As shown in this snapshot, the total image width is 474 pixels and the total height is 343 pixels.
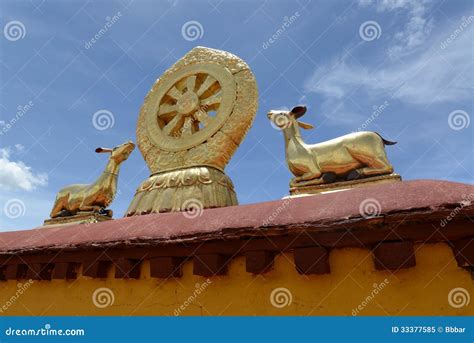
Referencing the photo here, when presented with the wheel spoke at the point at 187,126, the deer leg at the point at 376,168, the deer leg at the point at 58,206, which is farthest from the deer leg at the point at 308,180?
the deer leg at the point at 58,206

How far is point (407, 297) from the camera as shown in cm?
281

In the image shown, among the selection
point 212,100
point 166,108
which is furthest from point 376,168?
point 166,108

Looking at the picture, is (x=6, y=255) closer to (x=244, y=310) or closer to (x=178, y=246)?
(x=178, y=246)

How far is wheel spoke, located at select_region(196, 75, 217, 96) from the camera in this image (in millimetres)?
6297

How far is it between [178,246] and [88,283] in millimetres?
1354

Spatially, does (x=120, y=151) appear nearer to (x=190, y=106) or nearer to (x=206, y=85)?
(x=190, y=106)

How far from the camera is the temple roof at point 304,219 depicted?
8.59ft

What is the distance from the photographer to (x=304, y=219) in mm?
2928

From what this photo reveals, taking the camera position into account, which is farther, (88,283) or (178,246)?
(88,283)

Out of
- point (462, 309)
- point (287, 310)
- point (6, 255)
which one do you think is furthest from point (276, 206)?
point (6, 255)

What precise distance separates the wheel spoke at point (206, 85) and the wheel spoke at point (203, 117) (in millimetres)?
337

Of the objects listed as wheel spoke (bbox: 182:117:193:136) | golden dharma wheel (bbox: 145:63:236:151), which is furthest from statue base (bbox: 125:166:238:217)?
wheel spoke (bbox: 182:117:193:136)

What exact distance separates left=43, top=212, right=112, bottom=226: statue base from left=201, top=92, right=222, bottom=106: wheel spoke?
2330 millimetres

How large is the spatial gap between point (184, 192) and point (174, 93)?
6.92 feet
